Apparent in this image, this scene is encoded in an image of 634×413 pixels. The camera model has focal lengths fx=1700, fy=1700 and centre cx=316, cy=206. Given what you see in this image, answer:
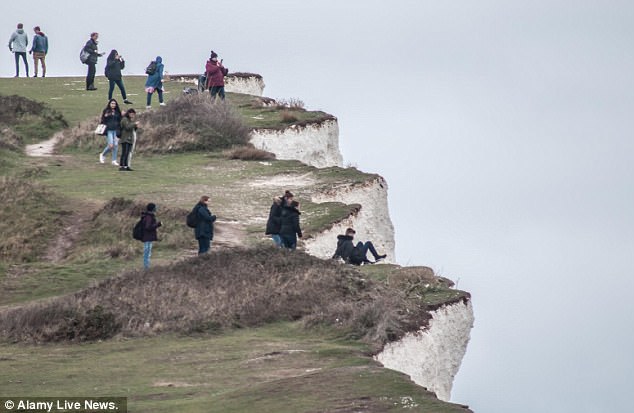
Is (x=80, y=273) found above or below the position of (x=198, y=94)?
below

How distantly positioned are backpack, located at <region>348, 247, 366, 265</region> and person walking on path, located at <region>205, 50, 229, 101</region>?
18.8m

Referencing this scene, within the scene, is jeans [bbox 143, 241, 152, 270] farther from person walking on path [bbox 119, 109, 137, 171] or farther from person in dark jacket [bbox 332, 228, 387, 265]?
person walking on path [bbox 119, 109, 137, 171]

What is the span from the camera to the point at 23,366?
1138 inches

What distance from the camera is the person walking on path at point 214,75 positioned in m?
59.4

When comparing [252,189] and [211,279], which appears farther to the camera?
[252,189]

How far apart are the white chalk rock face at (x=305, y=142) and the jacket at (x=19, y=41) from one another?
12.4 m

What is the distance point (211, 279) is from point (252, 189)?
15.4 meters

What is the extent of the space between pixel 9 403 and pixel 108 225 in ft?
61.1

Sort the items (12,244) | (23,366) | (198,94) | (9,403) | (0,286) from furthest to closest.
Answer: (198,94)
(12,244)
(0,286)
(23,366)
(9,403)

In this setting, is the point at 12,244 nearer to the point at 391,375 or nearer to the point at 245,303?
the point at 245,303

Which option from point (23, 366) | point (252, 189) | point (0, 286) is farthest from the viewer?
point (252, 189)

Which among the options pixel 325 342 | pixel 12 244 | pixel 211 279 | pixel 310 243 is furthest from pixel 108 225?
pixel 325 342

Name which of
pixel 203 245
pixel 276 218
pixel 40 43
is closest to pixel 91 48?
pixel 40 43

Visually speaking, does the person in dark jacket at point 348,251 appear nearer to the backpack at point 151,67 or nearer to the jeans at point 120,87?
the backpack at point 151,67
